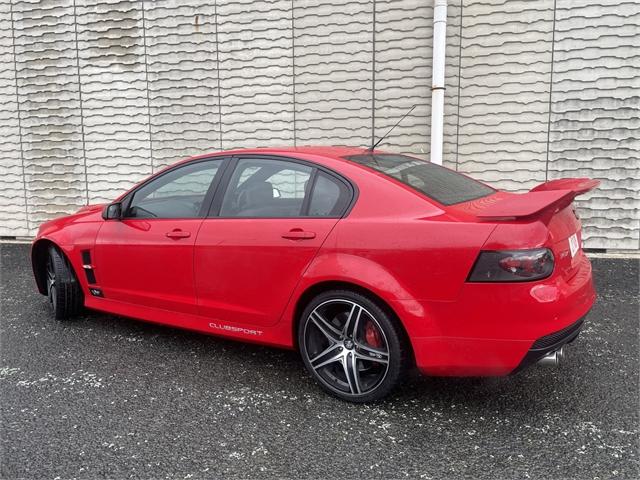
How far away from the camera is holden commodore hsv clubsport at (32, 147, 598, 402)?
8.28 ft

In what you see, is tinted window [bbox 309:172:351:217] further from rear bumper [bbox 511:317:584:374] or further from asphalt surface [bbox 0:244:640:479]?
rear bumper [bbox 511:317:584:374]

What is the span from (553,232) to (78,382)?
2.94m

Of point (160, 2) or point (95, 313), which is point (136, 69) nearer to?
point (160, 2)

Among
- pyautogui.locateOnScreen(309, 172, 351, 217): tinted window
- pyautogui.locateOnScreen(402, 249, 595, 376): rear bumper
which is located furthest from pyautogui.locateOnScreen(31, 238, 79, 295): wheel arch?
pyautogui.locateOnScreen(402, 249, 595, 376): rear bumper

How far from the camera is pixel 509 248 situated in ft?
8.12

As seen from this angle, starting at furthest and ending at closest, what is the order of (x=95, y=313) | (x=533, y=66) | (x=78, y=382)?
(x=533, y=66) < (x=95, y=313) < (x=78, y=382)

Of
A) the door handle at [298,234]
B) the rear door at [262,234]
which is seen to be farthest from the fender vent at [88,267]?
the door handle at [298,234]

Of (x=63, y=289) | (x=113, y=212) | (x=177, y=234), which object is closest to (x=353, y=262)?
(x=177, y=234)

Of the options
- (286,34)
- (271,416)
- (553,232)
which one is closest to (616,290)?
(553,232)

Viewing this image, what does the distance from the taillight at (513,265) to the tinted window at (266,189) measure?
113cm

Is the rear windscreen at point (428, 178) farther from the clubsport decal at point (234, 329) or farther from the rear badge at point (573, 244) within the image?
the clubsport decal at point (234, 329)

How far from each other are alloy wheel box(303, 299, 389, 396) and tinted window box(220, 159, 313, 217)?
2.12 ft

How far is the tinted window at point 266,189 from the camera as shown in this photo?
3197mm

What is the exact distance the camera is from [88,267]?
411 centimetres
